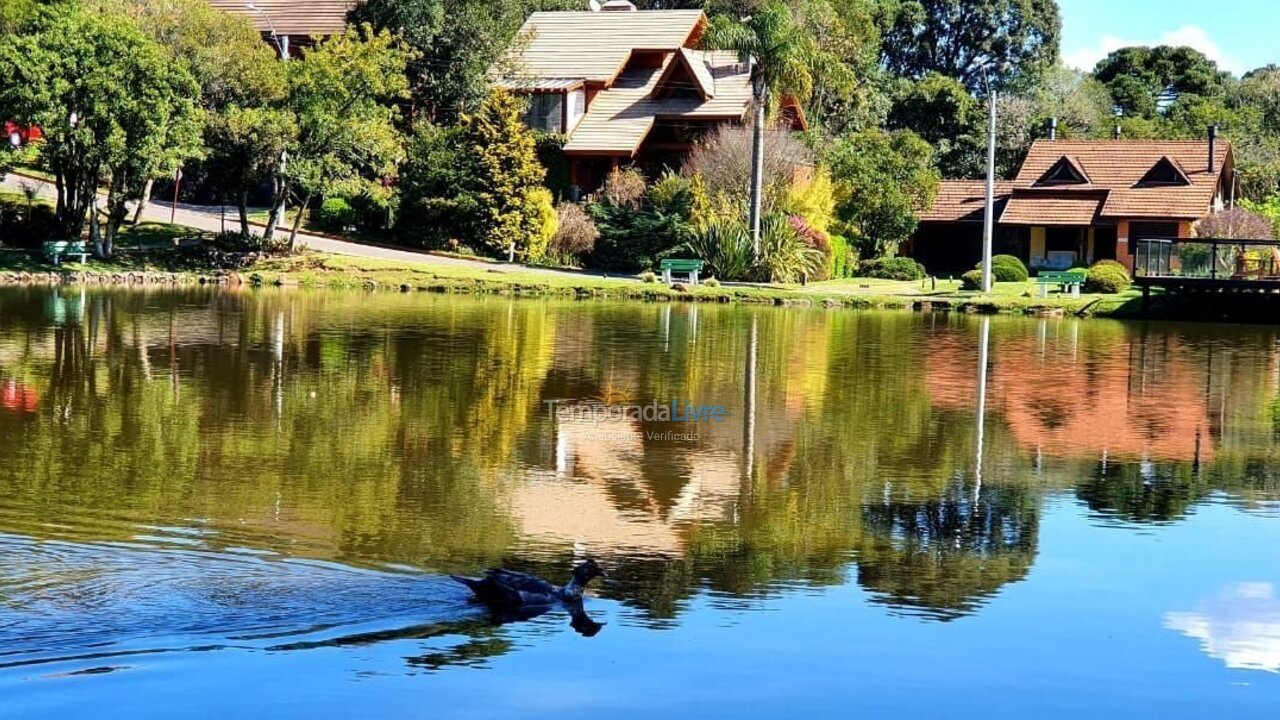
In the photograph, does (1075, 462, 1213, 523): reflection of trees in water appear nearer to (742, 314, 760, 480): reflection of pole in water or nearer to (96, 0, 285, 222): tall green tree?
(742, 314, 760, 480): reflection of pole in water

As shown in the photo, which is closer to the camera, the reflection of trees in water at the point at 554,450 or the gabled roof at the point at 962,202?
the reflection of trees in water at the point at 554,450

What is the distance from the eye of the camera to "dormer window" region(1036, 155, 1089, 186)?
6588 centimetres

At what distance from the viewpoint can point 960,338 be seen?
39.6 m

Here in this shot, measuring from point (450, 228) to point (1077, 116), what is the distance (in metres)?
42.3

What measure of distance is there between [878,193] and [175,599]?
51407 mm

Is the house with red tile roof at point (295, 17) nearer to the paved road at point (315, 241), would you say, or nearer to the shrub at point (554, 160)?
the shrub at point (554, 160)

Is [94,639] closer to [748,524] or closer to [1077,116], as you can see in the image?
[748,524]

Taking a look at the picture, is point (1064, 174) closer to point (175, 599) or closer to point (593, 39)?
point (593, 39)

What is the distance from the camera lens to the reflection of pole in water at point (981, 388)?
19594 mm

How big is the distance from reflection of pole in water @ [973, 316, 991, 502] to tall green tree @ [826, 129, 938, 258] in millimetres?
14524

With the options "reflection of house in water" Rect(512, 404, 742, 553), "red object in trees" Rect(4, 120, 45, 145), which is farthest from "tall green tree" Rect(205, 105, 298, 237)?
"reflection of house in water" Rect(512, 404, 742, 553)

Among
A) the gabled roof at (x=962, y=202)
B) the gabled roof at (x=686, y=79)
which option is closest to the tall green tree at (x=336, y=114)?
the gabled roof at (x=686, y=79)

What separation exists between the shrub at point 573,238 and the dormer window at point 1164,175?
22472 millimetres

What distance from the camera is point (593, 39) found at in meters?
72.9
